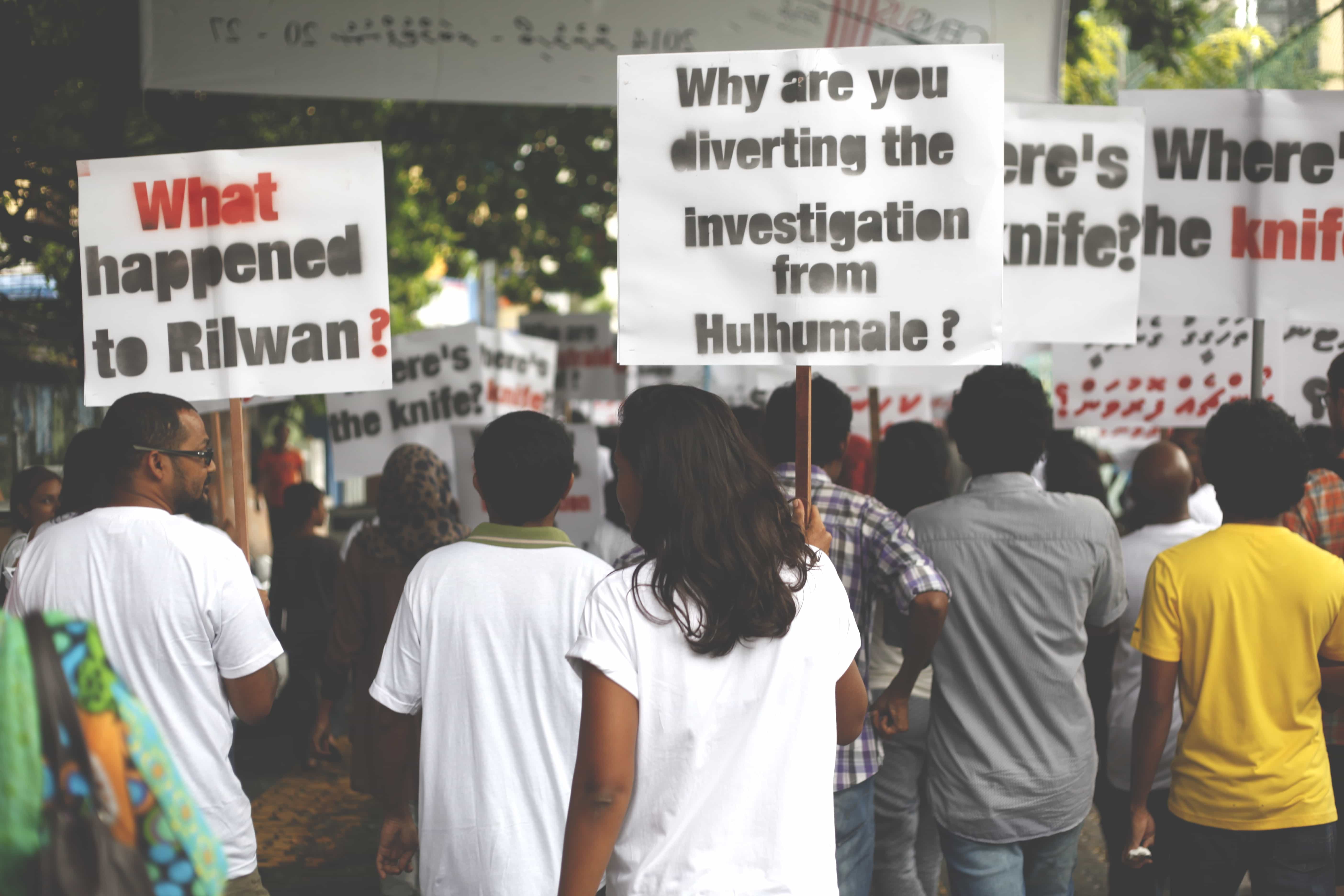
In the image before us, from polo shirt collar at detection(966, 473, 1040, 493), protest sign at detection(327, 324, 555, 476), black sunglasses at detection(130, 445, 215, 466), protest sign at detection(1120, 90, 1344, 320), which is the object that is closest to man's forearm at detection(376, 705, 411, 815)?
black sunglasses at detection(130, 445, 215, 466)

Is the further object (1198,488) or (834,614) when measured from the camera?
(1198,488)

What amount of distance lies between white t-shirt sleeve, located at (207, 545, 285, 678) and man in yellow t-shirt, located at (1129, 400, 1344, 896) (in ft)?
7.13

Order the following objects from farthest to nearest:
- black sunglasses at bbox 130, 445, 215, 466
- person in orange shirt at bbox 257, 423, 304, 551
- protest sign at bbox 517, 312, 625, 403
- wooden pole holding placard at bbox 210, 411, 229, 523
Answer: person in orange shirt at bbox 257, 423, 304, 551
protest sign at bbox 517, 312, 625, 403
wooden pole holding placard at bbox 210, 411, 229, 523
black sunglasses at bbox 130, 445, 215, 466

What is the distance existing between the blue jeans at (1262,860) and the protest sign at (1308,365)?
381cm

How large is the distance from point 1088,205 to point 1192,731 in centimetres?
202


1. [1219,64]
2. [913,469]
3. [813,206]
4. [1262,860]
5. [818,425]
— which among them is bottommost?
[1262,860]

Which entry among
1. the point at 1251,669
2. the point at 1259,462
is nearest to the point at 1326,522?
the point at 1259,462

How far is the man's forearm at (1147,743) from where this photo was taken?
338 centimetres

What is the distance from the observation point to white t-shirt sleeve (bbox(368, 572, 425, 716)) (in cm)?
307

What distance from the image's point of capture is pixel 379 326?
4.16 metres

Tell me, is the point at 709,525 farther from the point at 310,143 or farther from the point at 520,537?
the point at 310,143

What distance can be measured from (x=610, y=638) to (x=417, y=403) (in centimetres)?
623

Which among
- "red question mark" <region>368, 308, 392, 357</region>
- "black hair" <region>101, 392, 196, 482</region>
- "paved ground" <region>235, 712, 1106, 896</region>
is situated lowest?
"paved ground" <region>235, 712, 1106, 896</region>

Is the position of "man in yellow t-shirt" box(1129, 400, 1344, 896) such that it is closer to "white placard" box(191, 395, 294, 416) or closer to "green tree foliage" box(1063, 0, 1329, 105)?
"white placard" box(191, 395, 294, 416)
